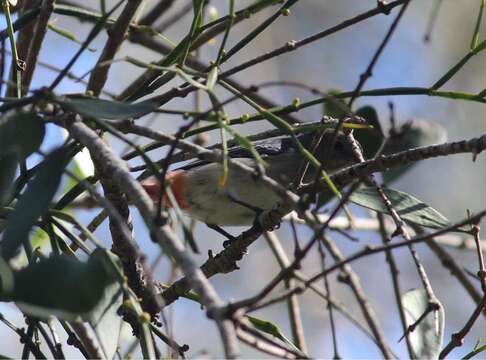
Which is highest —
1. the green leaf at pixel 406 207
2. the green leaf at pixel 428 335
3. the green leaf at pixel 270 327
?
the green leaf at pixel 406 207

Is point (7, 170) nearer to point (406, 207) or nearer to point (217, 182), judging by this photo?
point (406, 207)

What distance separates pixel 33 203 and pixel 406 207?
82 cm

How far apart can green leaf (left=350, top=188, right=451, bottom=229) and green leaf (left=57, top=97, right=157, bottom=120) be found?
56 centimetres

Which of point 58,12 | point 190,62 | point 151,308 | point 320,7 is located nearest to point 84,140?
point 151,308

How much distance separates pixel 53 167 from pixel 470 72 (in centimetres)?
566

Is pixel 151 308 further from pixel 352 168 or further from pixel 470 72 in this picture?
pixel 470 72

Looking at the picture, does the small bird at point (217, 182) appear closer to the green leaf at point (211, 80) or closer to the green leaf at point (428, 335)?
the green leaf at point (428, 335)

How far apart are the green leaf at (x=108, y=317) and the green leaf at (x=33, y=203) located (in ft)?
0.36

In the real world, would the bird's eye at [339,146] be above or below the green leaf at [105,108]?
above

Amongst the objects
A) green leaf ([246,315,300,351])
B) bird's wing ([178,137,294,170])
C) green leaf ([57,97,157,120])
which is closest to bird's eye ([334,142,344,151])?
bird's wing ([178,137,294,170])

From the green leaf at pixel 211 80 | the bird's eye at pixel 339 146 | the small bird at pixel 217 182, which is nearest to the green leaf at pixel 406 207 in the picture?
the green leaf at pixel 211 80

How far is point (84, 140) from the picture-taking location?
3.75 feet

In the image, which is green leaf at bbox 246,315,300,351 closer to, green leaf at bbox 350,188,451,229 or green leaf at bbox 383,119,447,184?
green leaf at bbox 350,188,451,229

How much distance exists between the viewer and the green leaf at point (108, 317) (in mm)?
1142
